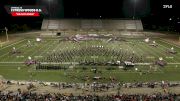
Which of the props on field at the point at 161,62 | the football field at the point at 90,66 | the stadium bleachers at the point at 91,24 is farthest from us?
the stadium bleachers at the point at 91,24

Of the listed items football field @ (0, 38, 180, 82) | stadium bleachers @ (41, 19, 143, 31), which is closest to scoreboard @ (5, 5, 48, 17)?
stadium bleachers @ (41, 19, 143, 31)

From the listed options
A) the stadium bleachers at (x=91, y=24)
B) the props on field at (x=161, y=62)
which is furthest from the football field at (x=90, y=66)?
the stadium bleachers at (x=91, y=24)

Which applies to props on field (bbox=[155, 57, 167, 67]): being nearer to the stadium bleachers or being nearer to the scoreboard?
the stadium bleachers

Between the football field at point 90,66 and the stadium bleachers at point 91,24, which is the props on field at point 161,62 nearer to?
the football field at point 90,66

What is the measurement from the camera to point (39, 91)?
116ft

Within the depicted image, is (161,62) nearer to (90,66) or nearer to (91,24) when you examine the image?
(90,66)

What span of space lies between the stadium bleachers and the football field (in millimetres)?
28595

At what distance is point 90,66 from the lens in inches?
1864

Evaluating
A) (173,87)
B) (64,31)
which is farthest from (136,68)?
(64,31)

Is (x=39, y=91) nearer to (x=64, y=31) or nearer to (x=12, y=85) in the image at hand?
(x=12, y=85)

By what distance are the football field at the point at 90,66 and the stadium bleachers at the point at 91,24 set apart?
28.6 m

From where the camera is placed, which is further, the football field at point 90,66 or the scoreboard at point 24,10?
the scoreboard at point 24,10

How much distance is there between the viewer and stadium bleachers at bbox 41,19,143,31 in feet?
313

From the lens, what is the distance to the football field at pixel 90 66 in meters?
42.0
